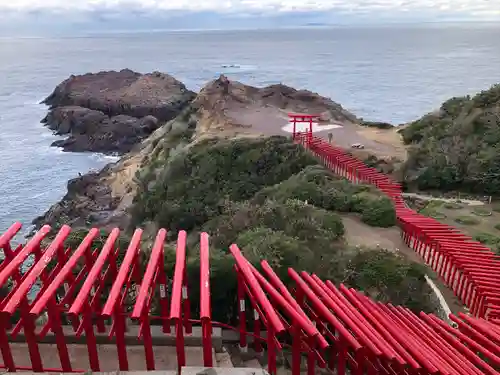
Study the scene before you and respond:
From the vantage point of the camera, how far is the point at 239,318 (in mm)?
9000

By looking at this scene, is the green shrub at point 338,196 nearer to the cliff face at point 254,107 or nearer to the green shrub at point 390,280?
the green shrub at point 390,280

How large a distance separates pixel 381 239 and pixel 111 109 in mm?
56126

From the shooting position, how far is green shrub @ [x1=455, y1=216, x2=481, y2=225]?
65.2 ft

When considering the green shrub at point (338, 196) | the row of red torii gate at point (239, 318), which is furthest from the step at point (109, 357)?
the green shrub at point (338, 196)

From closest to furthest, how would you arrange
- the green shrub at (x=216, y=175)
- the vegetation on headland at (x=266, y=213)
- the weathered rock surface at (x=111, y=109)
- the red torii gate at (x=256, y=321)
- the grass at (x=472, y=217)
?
the red torii gate at (x=256, y=321)
the vegetation on headland at (x=266, y=213)
the grass at (x=472, y=217)
the green shrub at (x=216, y=175)
the weathered rock surface at (x=111, y=109)

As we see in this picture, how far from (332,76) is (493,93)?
268 feet

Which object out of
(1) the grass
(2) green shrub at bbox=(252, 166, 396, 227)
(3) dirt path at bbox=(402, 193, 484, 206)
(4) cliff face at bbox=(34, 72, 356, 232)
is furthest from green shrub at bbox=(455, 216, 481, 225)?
(4) cliff face at bbox=(34, 72, 356, 232)

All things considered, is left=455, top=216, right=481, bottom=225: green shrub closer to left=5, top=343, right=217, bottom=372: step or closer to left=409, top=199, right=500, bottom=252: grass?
left=409, top=199, right=500, bottom=252: grass

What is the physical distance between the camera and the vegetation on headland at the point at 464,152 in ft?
78.5

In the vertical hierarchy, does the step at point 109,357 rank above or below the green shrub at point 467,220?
above

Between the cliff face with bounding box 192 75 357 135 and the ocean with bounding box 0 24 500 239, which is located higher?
the cliff face with bounding box 192 75 357 135

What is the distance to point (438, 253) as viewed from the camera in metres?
15.6

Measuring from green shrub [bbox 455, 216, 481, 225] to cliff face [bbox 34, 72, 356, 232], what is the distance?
14392mm

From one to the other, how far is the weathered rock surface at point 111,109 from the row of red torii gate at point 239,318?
4566 centimetres
